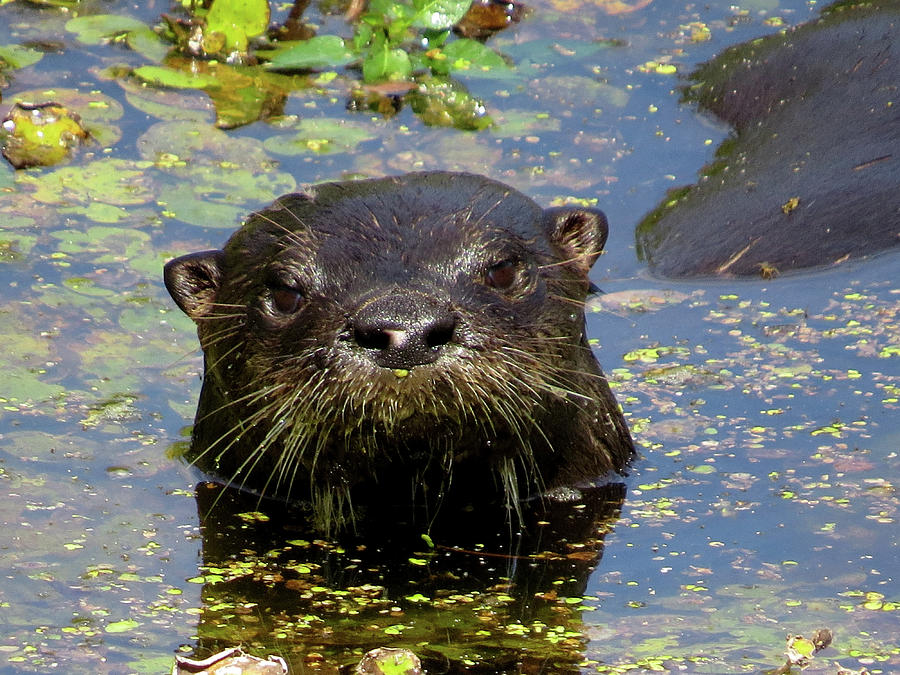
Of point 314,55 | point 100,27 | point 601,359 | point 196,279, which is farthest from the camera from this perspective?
point 100,27

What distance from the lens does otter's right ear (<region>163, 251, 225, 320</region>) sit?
4898 millimetres

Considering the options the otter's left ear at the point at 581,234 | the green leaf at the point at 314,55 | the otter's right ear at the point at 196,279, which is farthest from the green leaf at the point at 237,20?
the otter's left ear at the point at 581,234

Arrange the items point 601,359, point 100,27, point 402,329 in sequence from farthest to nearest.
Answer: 1. point 100,27
2. point 601,359
3. point 402,329

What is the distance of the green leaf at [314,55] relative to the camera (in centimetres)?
788

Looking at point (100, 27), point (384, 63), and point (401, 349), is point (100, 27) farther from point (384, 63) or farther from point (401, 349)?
point (401, 349)

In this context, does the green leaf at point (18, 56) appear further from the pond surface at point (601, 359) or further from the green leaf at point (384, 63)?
the green leaf at point (384, 63)

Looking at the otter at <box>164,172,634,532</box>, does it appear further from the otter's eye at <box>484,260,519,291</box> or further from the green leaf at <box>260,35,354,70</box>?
the green leaf at <box>260,35,354,70</box>

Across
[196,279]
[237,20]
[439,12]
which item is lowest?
[196,279]

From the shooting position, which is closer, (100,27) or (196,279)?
(196,279)

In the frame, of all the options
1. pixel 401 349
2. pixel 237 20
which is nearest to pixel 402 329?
pixel 401 349

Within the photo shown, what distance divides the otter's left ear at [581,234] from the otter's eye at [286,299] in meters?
0.88

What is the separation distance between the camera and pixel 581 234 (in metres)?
4.96

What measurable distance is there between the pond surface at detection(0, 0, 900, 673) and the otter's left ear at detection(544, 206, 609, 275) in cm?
66

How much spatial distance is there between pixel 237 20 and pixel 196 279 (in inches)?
132
